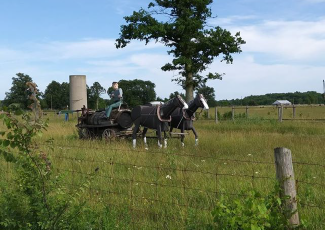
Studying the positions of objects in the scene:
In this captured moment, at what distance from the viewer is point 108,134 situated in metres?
13.9

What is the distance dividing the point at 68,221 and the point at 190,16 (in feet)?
77.4

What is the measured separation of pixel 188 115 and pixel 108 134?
10.0 ft

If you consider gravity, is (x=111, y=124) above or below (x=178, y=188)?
above

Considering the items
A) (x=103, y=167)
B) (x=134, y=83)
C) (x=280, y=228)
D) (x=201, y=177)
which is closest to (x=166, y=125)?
(x=103, y=167)

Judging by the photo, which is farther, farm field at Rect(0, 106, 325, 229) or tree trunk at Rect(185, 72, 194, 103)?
tree trunk at Rect(185, 72, 194, 103)

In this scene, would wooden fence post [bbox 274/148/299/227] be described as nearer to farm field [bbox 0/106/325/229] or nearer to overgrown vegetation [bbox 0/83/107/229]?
farm field [bbox 0/106/325/229]

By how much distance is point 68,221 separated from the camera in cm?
444

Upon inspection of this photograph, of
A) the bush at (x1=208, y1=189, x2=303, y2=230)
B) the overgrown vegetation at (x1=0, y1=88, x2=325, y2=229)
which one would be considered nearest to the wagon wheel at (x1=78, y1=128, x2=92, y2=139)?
the overgrown vegetation at (x1=0, y1=88, x2=325, y2=229)

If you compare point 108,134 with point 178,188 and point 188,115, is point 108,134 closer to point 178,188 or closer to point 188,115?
point 188,115

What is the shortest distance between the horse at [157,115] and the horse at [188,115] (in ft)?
1.78

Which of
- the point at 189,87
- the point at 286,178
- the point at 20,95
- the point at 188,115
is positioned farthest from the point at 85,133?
the point at 20,95

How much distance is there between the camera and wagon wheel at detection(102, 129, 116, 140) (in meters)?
13.5

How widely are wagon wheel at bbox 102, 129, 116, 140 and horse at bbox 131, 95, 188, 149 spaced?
42.4 inches

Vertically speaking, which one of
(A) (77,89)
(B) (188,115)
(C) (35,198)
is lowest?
(C) (35,198)
